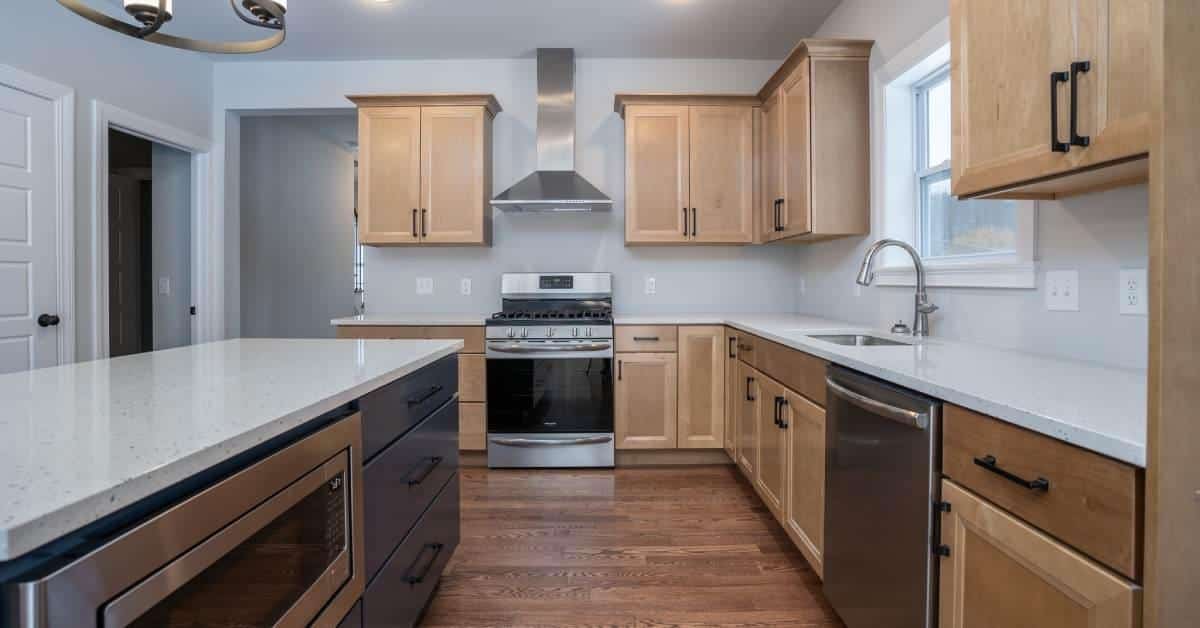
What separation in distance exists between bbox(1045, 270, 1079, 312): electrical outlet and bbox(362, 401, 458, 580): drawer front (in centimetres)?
190

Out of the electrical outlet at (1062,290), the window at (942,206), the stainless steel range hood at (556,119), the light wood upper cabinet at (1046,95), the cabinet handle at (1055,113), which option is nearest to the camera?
the light wood upper cabinet at (1046,95)

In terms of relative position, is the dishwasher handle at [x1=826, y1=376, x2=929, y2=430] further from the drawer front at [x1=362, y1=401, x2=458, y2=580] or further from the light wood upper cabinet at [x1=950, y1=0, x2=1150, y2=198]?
the drawer front at [x1=362, y1=401, x2=458, y2=580]

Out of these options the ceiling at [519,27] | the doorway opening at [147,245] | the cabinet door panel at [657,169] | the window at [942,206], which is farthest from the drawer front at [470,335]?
the window at [942,206]

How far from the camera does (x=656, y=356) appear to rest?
337 cm

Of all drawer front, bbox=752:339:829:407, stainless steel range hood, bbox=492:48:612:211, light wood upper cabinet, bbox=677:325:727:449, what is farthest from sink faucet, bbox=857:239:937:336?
stainless steel range hood, bbox=492:48:612:211

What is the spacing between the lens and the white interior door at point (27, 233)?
2730 millimetres

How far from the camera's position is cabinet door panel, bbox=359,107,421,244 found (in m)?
3.62

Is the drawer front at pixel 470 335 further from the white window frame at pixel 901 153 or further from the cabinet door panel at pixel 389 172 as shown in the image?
the white window frame at pixel 901 153

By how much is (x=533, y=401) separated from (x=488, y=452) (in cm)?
41

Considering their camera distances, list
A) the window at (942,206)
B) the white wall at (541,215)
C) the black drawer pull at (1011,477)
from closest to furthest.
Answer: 1. the black drawer pull at (1011,477)
2. the window at (942,206)
3. the white wall at (541,215)

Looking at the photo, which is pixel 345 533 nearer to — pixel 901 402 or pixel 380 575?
pixel 380 575

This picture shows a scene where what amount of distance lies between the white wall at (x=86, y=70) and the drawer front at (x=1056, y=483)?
4.08m

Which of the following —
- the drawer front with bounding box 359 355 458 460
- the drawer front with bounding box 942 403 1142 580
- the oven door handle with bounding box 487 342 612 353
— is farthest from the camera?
the oven door handle with bounding box 487 342 612 353

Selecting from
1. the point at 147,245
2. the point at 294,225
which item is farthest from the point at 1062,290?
the point at 147,245
